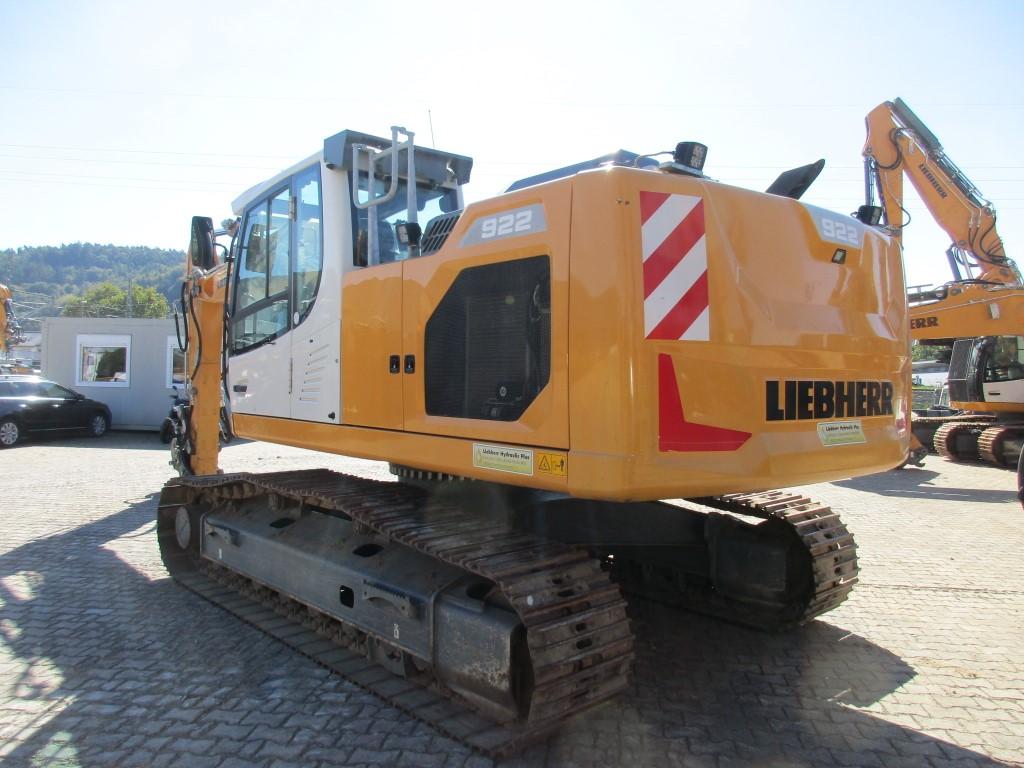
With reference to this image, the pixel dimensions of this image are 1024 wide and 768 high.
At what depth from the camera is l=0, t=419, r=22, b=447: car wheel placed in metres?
15.9

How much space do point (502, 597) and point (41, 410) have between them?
1675 centimetres

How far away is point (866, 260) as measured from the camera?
12.3 feet

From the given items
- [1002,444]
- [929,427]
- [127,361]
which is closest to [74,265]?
[127,361]

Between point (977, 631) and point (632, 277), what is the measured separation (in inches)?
151

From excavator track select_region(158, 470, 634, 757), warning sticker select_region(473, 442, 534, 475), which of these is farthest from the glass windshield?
excavator track select_region(158, 470, 634, 757)

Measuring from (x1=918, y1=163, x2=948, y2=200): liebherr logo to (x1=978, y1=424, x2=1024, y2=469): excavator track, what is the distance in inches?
186

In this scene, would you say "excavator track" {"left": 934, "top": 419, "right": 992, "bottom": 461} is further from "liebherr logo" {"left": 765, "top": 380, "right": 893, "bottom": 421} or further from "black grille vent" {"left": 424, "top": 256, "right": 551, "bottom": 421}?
"black grille vent" {"left": 424, "top": 256, "right": 551, "bottom": 421}

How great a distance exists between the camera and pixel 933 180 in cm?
1500

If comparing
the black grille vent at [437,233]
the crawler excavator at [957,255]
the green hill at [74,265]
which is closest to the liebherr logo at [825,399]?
the black grille vent at [437,233]

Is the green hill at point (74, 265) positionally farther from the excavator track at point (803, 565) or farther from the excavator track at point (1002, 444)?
the excavator track at point (803, 565)

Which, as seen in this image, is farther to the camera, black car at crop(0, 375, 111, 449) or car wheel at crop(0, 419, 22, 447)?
black car at crop(0, 375, 111, 449)

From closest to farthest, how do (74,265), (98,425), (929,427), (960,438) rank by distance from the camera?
1. (960,438)
2. (929,427)
3. (98,425)
4. (74,265)

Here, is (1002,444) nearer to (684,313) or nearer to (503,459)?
(684,313)

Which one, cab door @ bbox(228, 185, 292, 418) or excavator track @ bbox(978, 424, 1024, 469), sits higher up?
cab door @ bbox(228, 185, 292, 418)
